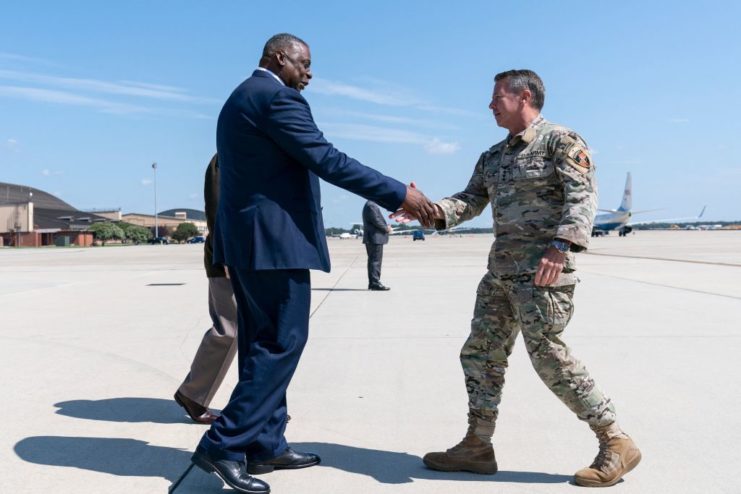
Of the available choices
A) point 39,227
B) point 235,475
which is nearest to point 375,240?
point 235,475

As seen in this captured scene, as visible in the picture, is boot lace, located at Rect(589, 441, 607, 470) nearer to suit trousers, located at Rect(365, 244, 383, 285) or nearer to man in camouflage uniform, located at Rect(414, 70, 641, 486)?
man in camouflage uniform, located at Rect(414, 70, 641, 486)

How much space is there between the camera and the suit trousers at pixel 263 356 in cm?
310

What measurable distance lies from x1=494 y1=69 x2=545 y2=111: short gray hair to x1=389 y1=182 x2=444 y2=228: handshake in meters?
0.66

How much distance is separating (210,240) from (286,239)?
1181mm

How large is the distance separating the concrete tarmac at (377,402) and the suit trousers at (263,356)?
318 millimetres

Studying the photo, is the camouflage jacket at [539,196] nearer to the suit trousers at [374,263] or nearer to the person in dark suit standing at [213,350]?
the person in dark suit standing at [213,350]

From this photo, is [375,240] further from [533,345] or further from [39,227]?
[39,227]

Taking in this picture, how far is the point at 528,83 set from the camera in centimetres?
341

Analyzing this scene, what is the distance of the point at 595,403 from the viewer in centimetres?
325

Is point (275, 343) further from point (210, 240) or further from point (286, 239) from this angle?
point (210, 240)

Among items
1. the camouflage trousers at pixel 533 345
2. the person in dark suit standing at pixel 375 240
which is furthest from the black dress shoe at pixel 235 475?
the person in dark suit standing at pixel 375 240

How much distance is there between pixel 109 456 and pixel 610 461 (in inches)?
94.0

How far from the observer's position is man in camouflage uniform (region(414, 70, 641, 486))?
3.20m

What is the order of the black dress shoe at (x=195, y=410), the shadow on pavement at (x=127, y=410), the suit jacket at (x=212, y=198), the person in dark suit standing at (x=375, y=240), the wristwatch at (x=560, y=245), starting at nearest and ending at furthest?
the wristwatch at (x=560, y=245) < the suit jacket at (x=212, y=198) < the black dress shoe at (x=195, y=410) < the shadow on pavement at (x=127, y=410) < the person in dark suit standing at (x=375, y=240)
